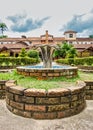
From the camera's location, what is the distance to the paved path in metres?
3.28

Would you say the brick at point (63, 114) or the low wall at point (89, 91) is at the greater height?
the low wall at point (89, 91)

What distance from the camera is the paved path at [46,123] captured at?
129 inches

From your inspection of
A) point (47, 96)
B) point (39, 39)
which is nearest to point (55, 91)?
point (47, 96)

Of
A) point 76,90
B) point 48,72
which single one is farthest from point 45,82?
point 76,90

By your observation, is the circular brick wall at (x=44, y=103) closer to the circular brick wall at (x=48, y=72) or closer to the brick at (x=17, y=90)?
the brick at (x=17, y=90)

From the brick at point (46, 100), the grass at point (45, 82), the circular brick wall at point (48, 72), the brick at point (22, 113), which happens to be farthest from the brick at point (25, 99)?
the circular brick wall at point (48, 72)

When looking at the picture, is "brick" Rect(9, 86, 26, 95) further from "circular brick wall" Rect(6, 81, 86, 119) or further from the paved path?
the paved path

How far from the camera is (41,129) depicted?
322cm

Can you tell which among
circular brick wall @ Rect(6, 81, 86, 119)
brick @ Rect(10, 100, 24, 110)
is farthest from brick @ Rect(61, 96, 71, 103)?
brick @ Rect(10, 100, 24, 110)

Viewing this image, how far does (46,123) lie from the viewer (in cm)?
351

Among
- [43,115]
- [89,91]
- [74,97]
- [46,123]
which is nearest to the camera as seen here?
[46,123]

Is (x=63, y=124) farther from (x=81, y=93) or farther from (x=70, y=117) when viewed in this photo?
A: (x=81, y=93)

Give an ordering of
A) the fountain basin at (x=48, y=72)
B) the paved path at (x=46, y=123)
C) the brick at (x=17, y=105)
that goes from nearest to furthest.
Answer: the paved path at (x=46, y=123), the brick at (x=17, y=105), the fountain basin at (x=48, y=72)

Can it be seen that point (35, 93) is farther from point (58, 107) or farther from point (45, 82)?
point (45, 82)
